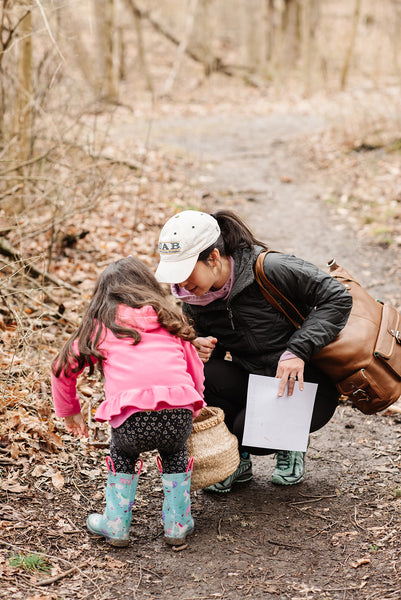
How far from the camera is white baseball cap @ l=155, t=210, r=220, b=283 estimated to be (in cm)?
287

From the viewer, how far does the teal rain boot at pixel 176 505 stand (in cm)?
283

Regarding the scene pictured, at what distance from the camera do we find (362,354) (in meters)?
3.08

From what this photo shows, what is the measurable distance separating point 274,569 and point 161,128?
12340 millimetres

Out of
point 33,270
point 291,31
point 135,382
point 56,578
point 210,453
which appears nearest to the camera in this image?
point 56,578

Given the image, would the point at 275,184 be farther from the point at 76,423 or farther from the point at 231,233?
the point at 76,423

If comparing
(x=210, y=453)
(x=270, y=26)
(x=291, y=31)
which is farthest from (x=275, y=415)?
(x=270, y=26)

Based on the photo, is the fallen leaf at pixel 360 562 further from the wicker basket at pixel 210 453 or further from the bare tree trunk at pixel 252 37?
the bare tree trunk at pixel 252 37

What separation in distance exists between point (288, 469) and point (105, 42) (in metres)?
15.5

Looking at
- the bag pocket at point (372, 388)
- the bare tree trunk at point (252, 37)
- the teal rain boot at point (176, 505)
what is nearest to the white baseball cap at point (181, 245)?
the teal rain boot at point (176, 505)

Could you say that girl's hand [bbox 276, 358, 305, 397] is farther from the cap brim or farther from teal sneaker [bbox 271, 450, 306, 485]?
the cap brim

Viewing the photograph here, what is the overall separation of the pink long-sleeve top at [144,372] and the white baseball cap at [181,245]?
8.4 inches

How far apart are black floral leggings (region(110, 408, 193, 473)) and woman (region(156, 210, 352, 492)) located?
47 cm

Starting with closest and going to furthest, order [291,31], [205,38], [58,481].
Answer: [58,481] → [205,38] → [291,31]

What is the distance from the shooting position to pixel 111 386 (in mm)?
2725
